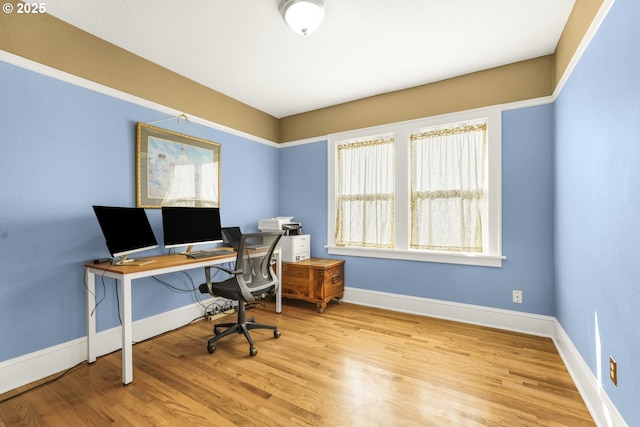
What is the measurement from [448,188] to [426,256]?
2.72 ft

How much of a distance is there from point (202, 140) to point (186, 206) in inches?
31.8

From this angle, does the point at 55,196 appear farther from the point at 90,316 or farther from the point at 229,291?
the point at 229,291

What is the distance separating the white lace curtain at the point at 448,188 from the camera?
10.1 ft

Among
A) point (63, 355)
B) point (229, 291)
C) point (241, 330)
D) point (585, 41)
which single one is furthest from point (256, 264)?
point (585, 41)

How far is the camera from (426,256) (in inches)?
129

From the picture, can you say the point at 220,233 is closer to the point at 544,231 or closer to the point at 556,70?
the point at 544,231

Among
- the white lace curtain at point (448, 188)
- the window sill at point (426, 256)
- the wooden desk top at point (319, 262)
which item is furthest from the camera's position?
the wooden desk top at point (319, 262)

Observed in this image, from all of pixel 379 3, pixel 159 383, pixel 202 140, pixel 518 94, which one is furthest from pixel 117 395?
pixel 518 94

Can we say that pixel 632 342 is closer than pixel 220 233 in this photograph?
Yes

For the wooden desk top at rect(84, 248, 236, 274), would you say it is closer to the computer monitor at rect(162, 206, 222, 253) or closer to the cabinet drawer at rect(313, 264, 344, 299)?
the computer monitor at rect(162, 206, 222, 253)

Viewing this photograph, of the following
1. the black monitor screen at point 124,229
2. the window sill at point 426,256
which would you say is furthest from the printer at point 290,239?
the black monitor screen at point 124,229

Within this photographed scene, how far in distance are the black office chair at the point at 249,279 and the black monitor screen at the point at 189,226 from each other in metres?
0.45

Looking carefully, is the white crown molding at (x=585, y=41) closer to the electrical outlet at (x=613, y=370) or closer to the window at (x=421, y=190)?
the window at (x=421, y=190)

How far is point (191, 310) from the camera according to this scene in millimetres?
3141
